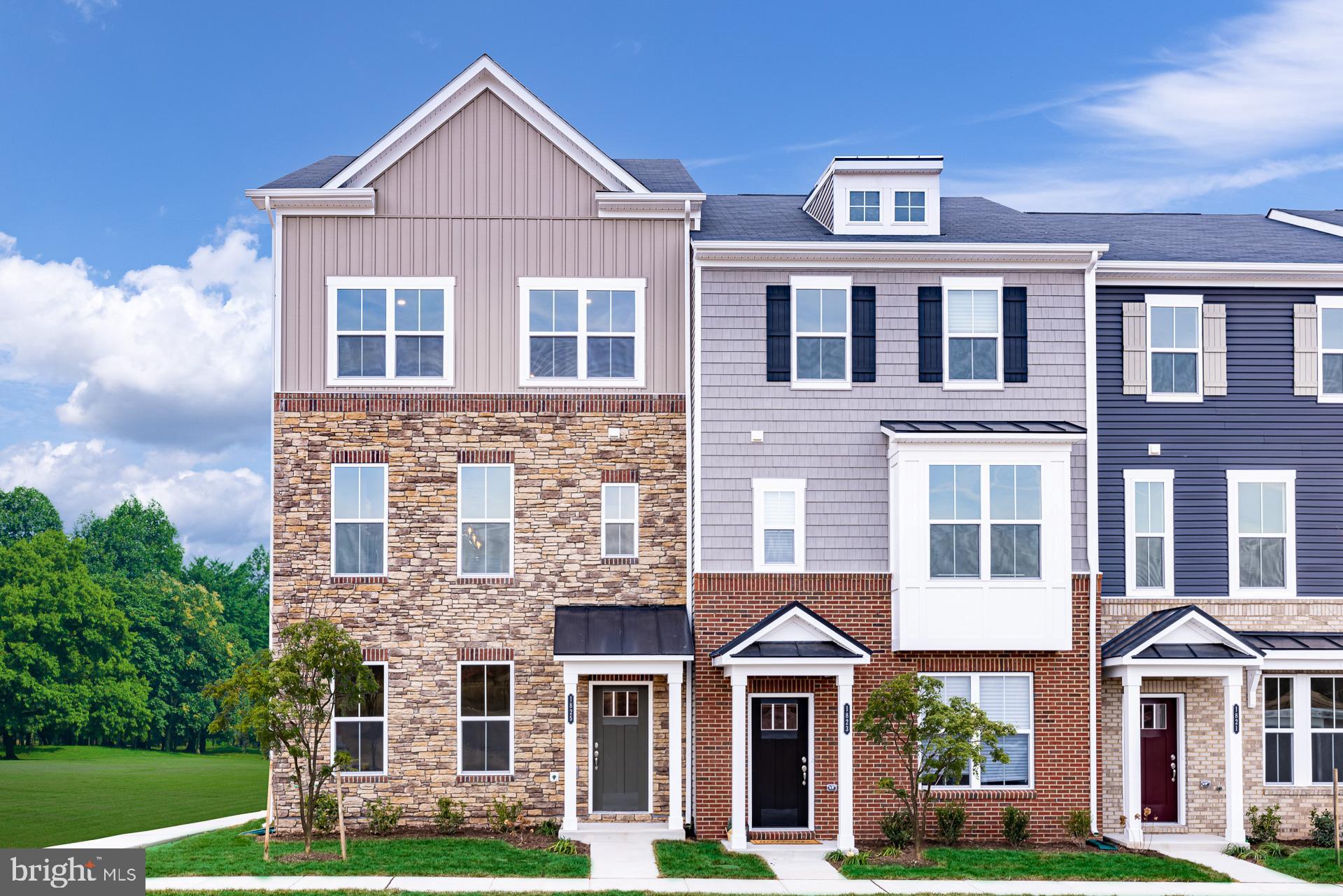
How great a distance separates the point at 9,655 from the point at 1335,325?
48.7 meters

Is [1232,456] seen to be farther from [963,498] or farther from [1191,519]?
[963,498]

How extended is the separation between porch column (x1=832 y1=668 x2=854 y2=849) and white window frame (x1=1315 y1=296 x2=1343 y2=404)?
10.2m

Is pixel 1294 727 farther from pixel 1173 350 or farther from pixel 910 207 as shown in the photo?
pixel 910 207

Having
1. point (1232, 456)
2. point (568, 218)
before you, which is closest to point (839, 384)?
point (568, 218)

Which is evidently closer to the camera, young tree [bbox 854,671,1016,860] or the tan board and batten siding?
young tree [bbox 854,671,1016,860]

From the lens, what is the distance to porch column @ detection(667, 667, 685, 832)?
70.5 feet

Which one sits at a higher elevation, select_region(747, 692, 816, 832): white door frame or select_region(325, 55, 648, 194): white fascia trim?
select_region(325, 55, 648, 194): white fascia trim

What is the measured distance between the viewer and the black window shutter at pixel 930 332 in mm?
22203

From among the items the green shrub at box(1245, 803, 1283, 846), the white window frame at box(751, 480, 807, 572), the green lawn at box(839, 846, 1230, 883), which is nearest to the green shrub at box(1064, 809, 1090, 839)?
the green lawn at box(839, 846, 1230, 883)

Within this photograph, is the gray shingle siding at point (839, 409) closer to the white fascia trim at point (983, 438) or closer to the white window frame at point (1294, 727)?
the white fascia trim at point (983, 438)

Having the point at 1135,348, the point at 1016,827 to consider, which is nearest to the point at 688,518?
the point at 1016,827

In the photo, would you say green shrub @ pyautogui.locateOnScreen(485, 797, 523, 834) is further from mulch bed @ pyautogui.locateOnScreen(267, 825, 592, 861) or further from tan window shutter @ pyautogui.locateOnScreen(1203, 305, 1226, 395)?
tan window shutter @ pyautogui.locateOnScreen(1203, 305, 1226, 395)

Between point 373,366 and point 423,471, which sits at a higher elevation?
point 373,366

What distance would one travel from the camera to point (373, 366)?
74.9ft
